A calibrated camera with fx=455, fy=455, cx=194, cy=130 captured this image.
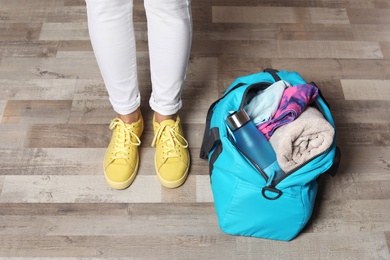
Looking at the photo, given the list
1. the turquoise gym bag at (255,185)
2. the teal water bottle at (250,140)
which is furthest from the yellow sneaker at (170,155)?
the teal water bottle at (250,140)

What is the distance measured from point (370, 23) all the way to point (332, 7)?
0.55ft

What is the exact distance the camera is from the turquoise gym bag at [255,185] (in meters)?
1.05

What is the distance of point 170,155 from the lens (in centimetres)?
128

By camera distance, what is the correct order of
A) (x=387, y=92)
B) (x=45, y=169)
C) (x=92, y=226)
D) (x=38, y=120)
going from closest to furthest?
1. (x=92, y=226)
2. (x=45, y=169)
3. (x=38, y=120)
4. (x=387, y=92)

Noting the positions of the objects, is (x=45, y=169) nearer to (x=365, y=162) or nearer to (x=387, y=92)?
(x=365, y=162)

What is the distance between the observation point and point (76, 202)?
1.25 meters

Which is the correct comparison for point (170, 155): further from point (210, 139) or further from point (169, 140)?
point (210, 139)

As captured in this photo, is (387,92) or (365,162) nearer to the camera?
(365,162)

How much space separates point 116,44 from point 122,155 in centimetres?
34

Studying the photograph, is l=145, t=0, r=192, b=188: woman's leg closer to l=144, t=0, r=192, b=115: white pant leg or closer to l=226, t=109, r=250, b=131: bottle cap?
l=144, t=0, r=192, b=115: white pant leg

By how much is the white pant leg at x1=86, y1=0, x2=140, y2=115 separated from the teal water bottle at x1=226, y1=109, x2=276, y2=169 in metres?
0.28

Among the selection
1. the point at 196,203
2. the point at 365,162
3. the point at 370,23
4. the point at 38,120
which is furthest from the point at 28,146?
the point at 370,23

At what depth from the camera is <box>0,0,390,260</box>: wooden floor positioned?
1.18 meters

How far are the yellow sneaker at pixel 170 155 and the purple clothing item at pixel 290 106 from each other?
28 centimetres
